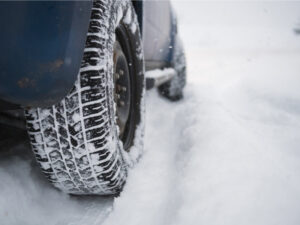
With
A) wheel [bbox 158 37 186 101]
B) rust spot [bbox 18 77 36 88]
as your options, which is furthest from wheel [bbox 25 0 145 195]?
wheel [bbox 158 37 186 101]

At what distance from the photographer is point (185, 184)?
1017mm

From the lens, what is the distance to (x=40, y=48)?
23.2 inches

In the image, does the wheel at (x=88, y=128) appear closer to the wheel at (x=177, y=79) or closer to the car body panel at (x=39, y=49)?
the car body panel at (x=39, y=49)

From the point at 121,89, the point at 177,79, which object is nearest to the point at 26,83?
the point at 121,89

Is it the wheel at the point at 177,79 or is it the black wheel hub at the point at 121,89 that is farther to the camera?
the wheel at the point at 177,79

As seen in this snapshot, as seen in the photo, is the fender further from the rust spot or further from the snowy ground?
the snowy ground

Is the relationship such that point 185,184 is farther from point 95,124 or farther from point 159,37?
point 159,37

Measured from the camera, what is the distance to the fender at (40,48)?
0.56 m

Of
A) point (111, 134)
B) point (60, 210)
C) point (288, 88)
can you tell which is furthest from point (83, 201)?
point (288, 88)

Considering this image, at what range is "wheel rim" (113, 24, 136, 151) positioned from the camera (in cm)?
115

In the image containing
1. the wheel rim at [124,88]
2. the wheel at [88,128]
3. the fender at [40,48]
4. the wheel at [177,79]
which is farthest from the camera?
the wheel at [177,79]

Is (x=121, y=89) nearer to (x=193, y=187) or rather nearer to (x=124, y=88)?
(x=124, y=88)

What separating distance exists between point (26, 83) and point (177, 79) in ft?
7.36

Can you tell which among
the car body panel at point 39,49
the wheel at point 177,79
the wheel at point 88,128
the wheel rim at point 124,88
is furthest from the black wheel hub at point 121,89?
the wheel at point 177,79
